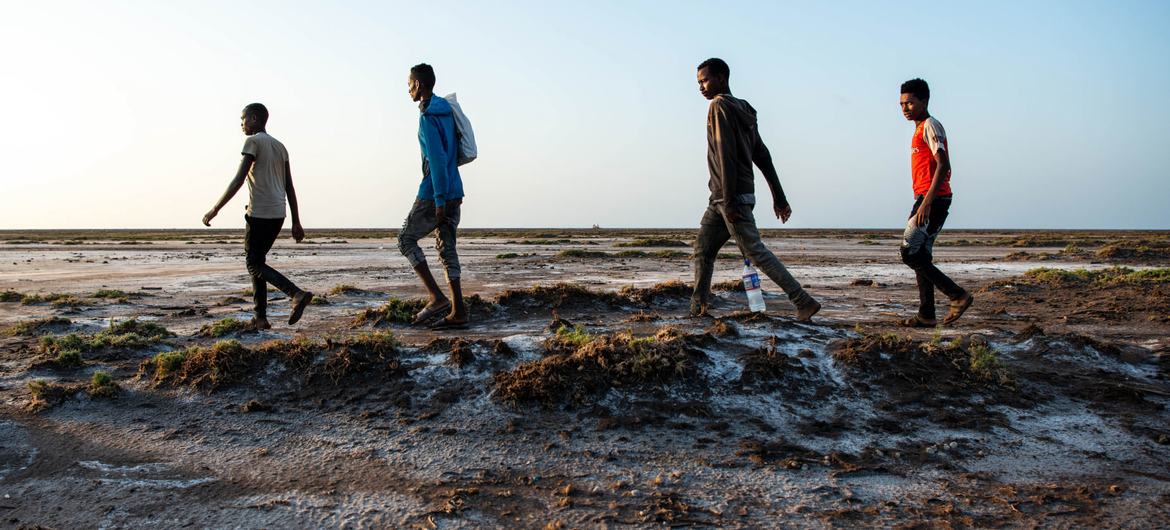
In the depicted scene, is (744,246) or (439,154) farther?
(439,154)

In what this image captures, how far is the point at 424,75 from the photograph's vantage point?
6039 mm

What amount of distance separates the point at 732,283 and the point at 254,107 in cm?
576

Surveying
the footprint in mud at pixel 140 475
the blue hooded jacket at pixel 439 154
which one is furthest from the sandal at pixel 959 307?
the footprint in mud at pixel 140 475

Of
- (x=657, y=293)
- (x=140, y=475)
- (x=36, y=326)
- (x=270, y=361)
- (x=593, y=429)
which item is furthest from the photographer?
(x=657, y=293)

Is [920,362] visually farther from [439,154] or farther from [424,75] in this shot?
[424,75]

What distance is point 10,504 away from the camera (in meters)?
2.92

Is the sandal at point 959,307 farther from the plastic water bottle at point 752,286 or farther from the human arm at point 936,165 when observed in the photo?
the plastic water bottle at point 752,286

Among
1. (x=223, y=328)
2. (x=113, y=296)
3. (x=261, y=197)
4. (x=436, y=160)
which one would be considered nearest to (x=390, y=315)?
(x=223, y=328)

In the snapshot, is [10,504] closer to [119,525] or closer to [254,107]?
[119,525]

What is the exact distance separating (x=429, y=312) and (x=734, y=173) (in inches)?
115

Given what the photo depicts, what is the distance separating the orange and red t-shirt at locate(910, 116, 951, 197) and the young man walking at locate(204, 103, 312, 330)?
5.24m

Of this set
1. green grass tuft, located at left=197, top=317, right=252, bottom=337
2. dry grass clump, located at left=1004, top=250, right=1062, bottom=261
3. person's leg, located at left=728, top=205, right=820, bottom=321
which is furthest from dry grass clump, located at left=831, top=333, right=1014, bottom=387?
dry grass clump, located at left=1004, top=250, right=1062, bottom=261

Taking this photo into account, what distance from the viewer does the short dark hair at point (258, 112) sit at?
243 inches

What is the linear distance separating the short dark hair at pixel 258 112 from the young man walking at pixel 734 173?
12.3ft
